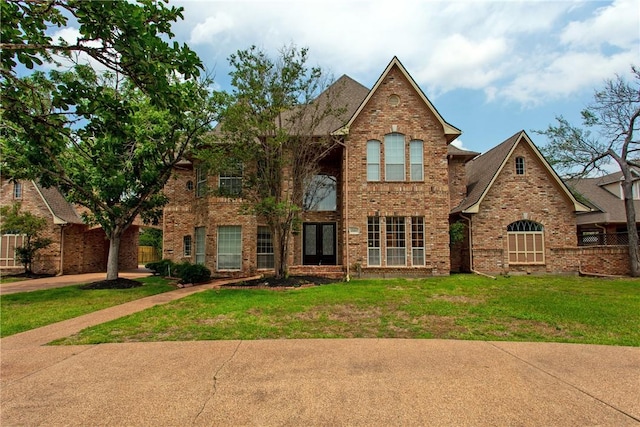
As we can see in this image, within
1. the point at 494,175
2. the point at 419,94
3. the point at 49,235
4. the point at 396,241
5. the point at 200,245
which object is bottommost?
the point at 200,245

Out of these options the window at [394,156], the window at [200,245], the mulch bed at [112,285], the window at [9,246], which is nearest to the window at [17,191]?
the window at [9,246]

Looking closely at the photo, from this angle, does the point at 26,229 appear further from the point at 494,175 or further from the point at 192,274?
the point at 494,175

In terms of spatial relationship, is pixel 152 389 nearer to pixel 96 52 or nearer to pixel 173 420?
pixel 173 420

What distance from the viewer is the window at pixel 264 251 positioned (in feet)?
61.5

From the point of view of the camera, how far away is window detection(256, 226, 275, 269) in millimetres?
18734

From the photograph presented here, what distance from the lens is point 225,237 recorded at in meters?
18.6

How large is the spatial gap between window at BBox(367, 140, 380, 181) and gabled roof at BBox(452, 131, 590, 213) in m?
4.89

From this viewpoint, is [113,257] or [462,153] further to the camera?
[462,153]

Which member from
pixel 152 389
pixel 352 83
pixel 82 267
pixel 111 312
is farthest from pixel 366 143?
pixel 82 267

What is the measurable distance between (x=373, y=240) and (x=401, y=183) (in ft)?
9.75

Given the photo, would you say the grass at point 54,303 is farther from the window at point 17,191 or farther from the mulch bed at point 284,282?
the window at point 17,191

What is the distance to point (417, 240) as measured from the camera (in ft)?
56.1

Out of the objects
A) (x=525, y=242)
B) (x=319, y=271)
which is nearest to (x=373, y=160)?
(x=319, y=271)

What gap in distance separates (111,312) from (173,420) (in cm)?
747
